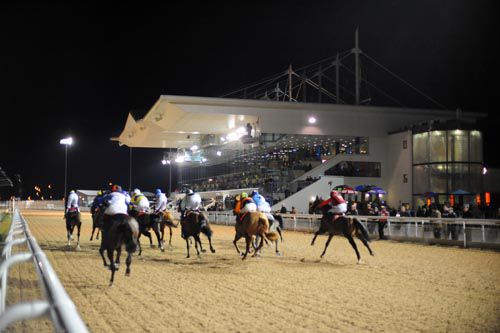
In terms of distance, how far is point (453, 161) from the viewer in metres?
34.3

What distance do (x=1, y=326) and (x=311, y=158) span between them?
136 feet

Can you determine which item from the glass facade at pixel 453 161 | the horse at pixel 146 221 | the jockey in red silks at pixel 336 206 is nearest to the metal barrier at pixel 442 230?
the jockey in red silks at pixel 336 206

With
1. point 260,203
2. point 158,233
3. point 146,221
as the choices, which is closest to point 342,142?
point 260,203

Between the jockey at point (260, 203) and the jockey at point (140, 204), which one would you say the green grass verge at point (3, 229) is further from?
the jockey at point (260, 203)

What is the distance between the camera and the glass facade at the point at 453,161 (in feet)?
112

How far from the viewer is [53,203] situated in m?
63.6

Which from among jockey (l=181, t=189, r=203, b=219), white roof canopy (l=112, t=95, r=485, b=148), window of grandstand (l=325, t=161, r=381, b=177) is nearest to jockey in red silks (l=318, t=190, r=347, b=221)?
jockey (l=181, t=189, r=203, b=219)

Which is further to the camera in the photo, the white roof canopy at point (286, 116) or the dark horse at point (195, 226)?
the white roof canopy at point (286, 116)

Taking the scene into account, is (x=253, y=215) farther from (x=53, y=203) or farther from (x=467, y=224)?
(x=53, y=203)

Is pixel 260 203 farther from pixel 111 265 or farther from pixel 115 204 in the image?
pixel 111 265

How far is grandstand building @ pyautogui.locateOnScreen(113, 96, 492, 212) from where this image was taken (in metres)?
34.6

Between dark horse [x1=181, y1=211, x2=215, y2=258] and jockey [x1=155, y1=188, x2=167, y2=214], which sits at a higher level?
jockey [x1=155, y1=188, x2=167, y2=214]

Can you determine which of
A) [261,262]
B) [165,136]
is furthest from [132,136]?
[261,262]

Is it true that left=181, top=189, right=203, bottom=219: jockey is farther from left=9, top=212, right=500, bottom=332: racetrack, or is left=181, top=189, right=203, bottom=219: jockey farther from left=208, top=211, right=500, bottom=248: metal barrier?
left=208, top=211, right=500, bottom=248: metal barrier
